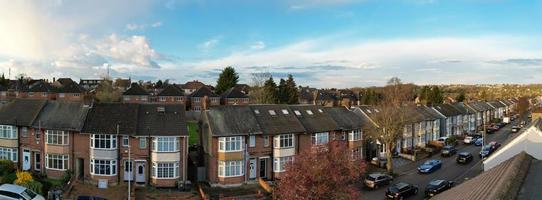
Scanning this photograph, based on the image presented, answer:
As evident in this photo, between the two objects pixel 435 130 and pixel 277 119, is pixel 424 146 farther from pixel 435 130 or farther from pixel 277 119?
pixel 277 119

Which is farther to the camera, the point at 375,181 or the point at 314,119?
the point at 314,119

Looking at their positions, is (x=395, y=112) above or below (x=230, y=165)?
above

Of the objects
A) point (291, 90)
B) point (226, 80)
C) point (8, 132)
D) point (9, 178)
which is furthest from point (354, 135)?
point (226, 80)

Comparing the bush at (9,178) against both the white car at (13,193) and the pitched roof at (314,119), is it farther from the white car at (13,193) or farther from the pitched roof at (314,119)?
the pitched roof at (314,119)

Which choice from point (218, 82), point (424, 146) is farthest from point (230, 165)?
point (218, 82)

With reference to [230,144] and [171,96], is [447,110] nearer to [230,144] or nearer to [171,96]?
[230,144]

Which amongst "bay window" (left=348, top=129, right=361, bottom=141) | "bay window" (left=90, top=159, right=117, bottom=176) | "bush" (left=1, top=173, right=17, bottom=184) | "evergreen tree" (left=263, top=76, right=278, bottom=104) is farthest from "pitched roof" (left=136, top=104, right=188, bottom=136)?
"evergreen tree" (left=263, top=76, right=278, bottom=104)

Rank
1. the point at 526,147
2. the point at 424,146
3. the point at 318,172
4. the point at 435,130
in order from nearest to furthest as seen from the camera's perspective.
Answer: the point at 318,172 → the point at 526,147 → the point at 424,146 → the point at 435,130
